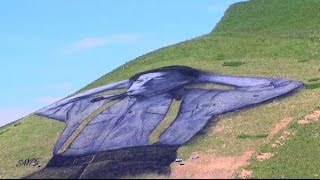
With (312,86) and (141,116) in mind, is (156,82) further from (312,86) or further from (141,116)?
(312,86)

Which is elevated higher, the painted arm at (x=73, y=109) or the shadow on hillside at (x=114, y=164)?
the painted arm at (x=73, y=109)

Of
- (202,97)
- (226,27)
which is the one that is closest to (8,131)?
(202,97)

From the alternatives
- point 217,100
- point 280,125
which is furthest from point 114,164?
point 217,100

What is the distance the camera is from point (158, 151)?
35812 mm

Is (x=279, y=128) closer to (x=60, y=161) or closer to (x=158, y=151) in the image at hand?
(x=158, y=151)

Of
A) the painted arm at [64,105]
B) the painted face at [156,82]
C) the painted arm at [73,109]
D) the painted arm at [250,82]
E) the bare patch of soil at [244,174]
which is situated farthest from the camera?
the painted arm at [64,105]

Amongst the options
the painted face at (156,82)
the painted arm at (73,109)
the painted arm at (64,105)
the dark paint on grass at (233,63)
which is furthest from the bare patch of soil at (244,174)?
the dark paint on grass at (233,63)

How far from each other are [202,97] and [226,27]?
43557 mm

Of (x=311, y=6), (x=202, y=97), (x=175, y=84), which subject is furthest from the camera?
(x=311, y=6)

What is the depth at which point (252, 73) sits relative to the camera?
4919cm

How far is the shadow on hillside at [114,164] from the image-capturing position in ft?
107

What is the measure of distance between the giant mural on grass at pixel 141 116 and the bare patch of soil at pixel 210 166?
938 millimetres

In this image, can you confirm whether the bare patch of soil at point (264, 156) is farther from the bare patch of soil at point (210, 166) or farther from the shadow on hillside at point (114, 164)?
the shadow on hillside at point (114, 164)

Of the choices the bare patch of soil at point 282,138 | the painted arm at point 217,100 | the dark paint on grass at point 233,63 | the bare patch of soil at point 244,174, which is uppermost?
the dark paint on grass at point 233,63
